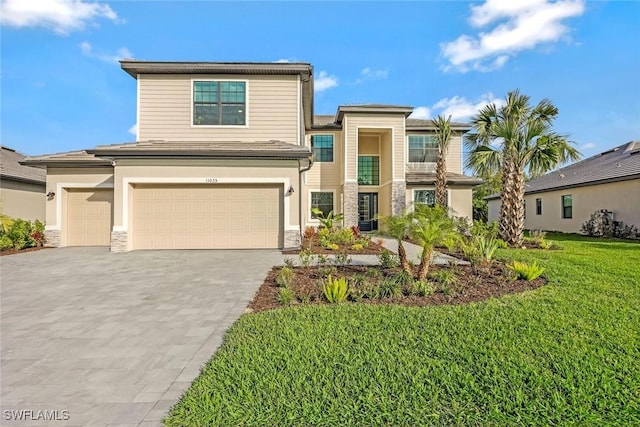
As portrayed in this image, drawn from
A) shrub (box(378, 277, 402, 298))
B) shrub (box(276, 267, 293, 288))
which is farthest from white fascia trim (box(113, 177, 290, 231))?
shrub (box(378, 277, 402, 298))

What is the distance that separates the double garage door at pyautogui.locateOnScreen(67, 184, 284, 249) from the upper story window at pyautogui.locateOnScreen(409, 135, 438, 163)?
434 inches

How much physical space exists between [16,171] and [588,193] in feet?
97.5

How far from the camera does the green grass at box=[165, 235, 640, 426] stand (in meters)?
2.51

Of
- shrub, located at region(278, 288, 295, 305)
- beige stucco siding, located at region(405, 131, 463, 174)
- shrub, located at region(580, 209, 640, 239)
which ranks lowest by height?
shrub, located at region(278, 288, 295, 305)

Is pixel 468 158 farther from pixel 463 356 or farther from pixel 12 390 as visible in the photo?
pixel 12 390

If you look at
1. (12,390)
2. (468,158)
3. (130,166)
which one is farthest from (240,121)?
(12,390)

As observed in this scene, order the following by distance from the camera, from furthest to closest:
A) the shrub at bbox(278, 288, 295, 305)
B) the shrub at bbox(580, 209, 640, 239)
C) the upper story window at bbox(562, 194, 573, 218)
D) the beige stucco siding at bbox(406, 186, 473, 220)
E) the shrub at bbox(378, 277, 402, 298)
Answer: the upper story window at bbox(562, 194, 573, 218) → the beige stucco siding at bbox(406, 186, 473, 220) → the shrub at bbox(580, 209, 640, 239) → the shrub at bbox(378, 277, 402, 298) → the shrub at bbox(278, 288, 295, 305)

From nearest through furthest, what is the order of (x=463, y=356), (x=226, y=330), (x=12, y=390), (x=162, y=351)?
1. (x=12, y=390)
2. (x=463, y=356)
3. (x=162, y=351)
4. (x=226, y=330)

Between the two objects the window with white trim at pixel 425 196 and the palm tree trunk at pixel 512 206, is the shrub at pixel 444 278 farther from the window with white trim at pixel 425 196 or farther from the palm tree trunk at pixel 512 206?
the window with white trim at pixel 425 196

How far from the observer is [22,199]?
1544 centimetres

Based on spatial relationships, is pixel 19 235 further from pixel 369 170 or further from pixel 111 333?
pixel 369 170

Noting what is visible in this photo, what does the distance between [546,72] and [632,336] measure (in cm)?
1419

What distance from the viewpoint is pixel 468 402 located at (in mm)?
2641

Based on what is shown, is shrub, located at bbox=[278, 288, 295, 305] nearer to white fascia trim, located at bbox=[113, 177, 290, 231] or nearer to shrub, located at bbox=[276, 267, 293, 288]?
shrub, located at bbox=[276, 267, 293, 288]
